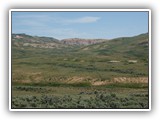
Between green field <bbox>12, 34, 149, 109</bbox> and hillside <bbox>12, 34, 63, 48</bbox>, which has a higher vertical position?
hillside <bbox>12, 34, 63, 48</bbox>

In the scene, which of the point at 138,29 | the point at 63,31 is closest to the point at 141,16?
the point at 138,29

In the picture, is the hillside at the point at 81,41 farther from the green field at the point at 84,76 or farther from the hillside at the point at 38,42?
the hillside at the point at 38,42

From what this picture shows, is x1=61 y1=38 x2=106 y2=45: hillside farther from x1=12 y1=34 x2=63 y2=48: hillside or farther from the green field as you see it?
x1=12 y1=34 x2=63 y2=48: hillside

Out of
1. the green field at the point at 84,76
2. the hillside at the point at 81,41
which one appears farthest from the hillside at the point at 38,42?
the hillside at the point at 81,41

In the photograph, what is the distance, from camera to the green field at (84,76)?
19.6m

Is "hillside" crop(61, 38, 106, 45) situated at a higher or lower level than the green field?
higher

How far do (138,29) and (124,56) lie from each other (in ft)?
1.84

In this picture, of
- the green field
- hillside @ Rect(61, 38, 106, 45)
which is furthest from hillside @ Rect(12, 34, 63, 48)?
hillside @ Rect(61, 38, 106, 45)

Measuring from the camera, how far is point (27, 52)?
65.2ft

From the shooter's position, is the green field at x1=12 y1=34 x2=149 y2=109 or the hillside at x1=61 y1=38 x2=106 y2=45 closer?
the green field at x1=12 y1=34 x2=149 y2=109

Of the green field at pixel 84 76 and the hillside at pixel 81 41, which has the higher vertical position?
the hillside at pixel 81 41

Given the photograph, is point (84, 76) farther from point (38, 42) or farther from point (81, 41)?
point (38, 42)

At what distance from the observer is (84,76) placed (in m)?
19.8

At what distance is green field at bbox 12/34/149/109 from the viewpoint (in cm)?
1961
